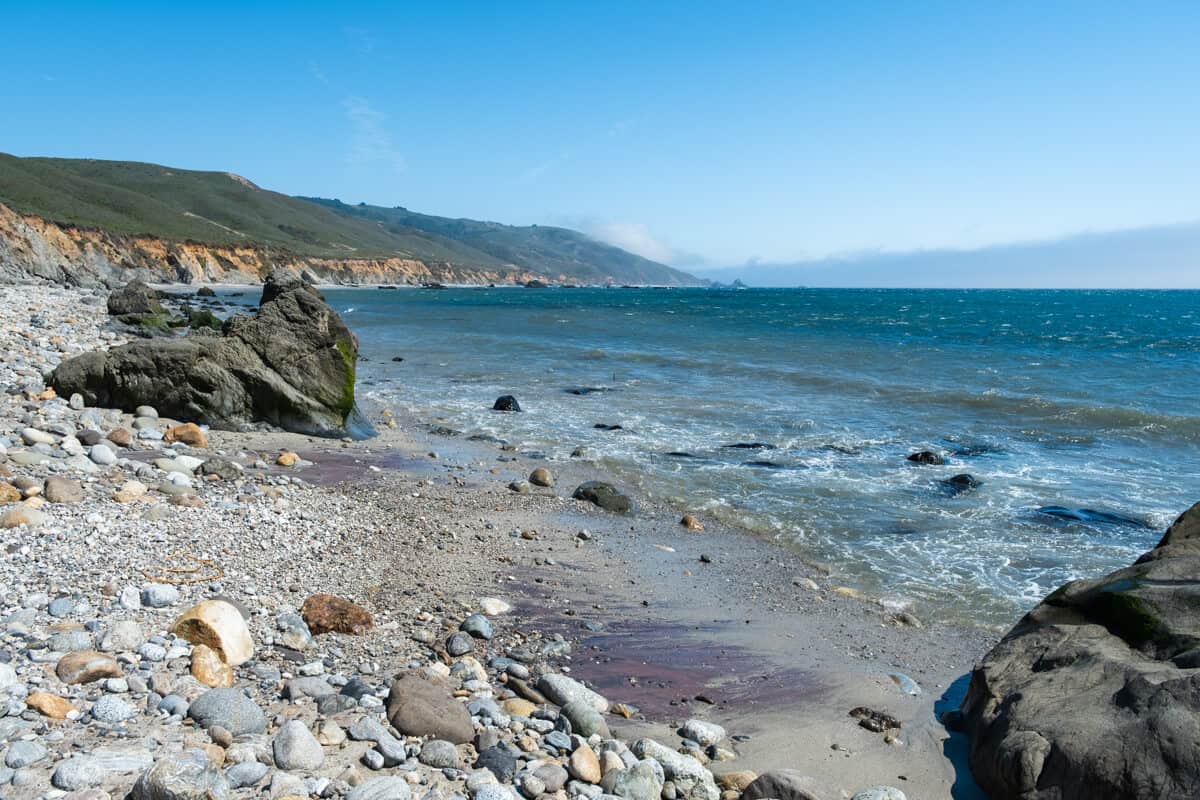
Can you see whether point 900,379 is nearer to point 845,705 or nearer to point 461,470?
point 461,470

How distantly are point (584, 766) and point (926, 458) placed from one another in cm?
1379

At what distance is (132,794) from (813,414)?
20801 mm

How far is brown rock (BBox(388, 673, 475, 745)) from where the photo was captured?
502 centimetres

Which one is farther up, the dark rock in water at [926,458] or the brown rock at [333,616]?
the brown rock at [333,616]

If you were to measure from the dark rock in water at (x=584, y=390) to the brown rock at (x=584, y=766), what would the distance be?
67.7 feet

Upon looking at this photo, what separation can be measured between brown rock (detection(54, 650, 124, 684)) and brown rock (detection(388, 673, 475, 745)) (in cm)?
177

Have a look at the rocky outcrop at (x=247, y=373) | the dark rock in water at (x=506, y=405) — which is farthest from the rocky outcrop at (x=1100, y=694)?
the dark rock in water at (x=506, y=405)

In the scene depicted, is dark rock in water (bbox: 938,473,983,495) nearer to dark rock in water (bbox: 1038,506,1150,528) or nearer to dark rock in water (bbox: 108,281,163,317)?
dark rock in water (bbox: 1038,506,1150,528)

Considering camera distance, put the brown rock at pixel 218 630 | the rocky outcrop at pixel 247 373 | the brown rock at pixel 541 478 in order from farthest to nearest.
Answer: the rocky outcrop at pixel 247 373 < the brown rock at pixel 541 478 < the brown rock at pixel 218 630

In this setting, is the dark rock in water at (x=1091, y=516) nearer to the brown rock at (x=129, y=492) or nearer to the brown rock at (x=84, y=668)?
the brown rock at (x=84, y=668)

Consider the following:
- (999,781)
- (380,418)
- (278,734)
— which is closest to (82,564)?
(278,734)

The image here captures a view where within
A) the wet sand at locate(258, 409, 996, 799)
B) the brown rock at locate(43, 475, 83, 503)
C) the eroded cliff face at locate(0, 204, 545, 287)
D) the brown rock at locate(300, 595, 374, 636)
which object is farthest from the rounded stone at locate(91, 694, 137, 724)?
the eroded cliff face at locate(0, 204, 545, 287)

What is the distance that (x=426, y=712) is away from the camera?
5.12 metres

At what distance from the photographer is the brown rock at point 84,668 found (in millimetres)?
4801
